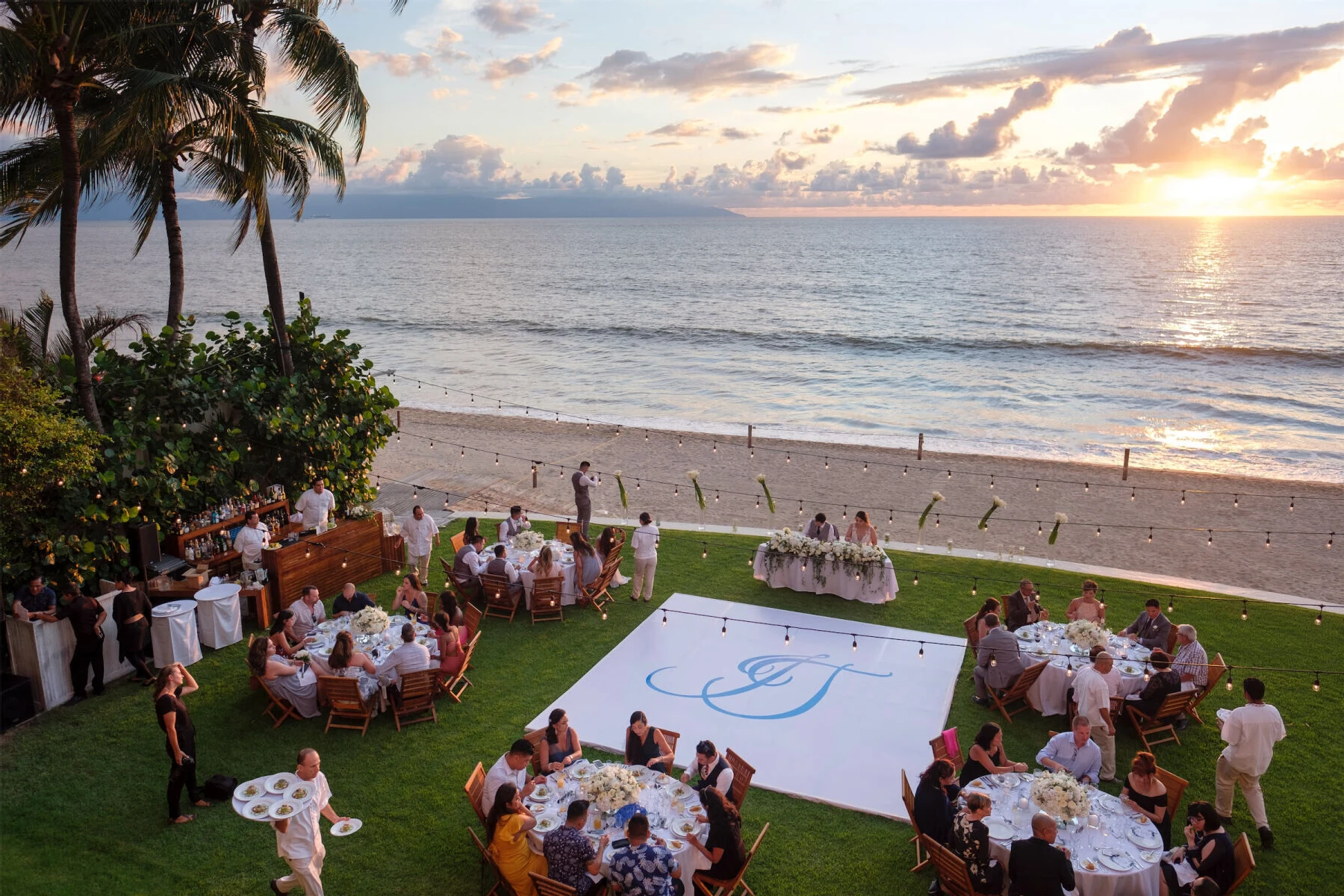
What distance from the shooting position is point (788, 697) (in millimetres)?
10266

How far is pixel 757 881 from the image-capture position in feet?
23.8

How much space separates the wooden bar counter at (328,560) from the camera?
40.4ft

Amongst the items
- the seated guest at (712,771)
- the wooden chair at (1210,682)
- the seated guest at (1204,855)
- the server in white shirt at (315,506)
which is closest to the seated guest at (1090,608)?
the wooden chair at (1210,682)

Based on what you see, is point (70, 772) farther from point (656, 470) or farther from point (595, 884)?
point (656, 470)

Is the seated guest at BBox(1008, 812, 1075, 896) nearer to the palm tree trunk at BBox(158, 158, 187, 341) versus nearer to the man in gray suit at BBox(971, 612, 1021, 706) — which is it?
the man in gray suit at BBox(971, 612, 1021, 706)

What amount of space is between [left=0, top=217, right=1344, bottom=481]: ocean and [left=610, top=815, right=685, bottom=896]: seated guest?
76.8 ft

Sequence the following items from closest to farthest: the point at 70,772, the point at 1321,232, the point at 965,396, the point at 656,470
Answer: the point at 70,772 → the point at 656,470 → the point at 965,396 → the point at 1321,232

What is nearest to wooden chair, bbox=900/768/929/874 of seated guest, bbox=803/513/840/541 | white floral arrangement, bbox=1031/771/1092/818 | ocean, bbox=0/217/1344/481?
white floral arrangement, bbox=1031/771/1092/818

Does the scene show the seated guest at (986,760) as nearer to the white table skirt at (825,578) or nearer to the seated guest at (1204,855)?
the seated guest at (1204,855)

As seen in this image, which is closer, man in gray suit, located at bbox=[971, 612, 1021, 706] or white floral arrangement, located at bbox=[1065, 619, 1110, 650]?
man in gray suit, located at bbox=[971, 612, 1021, 706]

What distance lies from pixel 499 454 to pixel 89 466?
13.6m

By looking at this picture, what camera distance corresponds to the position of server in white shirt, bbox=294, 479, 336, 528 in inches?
529

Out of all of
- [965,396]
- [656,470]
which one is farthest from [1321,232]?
[656,470]

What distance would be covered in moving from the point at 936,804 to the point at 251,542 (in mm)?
9879
